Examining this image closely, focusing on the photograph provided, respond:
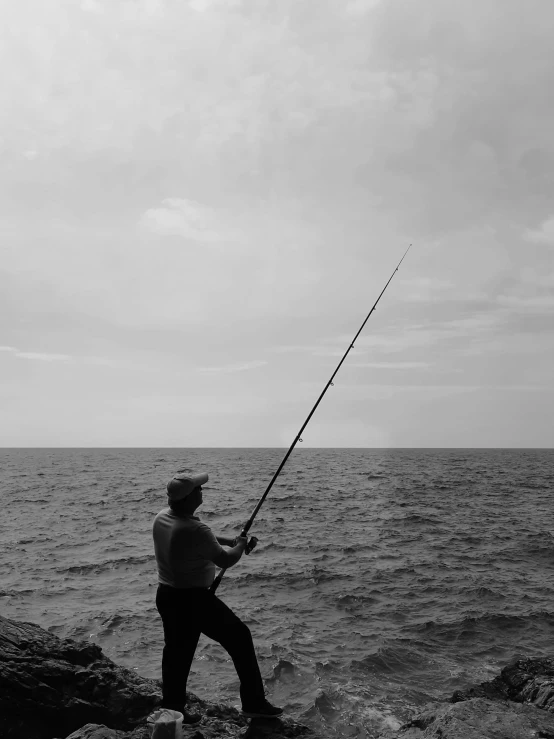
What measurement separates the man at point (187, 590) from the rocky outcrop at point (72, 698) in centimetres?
60

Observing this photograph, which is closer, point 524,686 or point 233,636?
point 233,636

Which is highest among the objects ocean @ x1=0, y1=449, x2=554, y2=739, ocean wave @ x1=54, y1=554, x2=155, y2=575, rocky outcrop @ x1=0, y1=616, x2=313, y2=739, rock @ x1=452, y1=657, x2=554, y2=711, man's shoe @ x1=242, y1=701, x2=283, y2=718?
man's shoe @ x1=242, y1=701, x2=283, y2=718

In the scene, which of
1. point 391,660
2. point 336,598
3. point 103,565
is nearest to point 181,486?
point 391,660

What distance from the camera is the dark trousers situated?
3914 mm

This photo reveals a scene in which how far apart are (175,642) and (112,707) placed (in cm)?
172

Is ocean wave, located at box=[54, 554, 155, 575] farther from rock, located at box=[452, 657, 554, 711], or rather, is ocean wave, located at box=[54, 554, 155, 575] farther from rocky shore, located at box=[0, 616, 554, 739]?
rock, located at box=[452, 657, 554, 711]

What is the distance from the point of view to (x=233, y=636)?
13.1 ft

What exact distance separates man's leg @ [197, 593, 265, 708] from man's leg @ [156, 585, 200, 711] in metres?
0.12

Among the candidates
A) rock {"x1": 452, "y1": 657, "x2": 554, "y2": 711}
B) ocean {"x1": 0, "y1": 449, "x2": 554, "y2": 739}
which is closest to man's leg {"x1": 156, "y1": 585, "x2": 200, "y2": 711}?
ocean {"x1": 0, "y1": 449, "x2": 554, "y2": 739}

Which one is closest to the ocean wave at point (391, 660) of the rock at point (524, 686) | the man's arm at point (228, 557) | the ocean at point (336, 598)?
the ocean at point (336, 598)

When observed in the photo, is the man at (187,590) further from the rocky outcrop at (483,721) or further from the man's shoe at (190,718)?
the rocky outcrop at (483,721)

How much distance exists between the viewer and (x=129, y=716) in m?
4.86

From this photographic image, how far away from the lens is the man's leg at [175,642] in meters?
3.91

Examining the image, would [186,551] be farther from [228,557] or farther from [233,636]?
[233,636]
